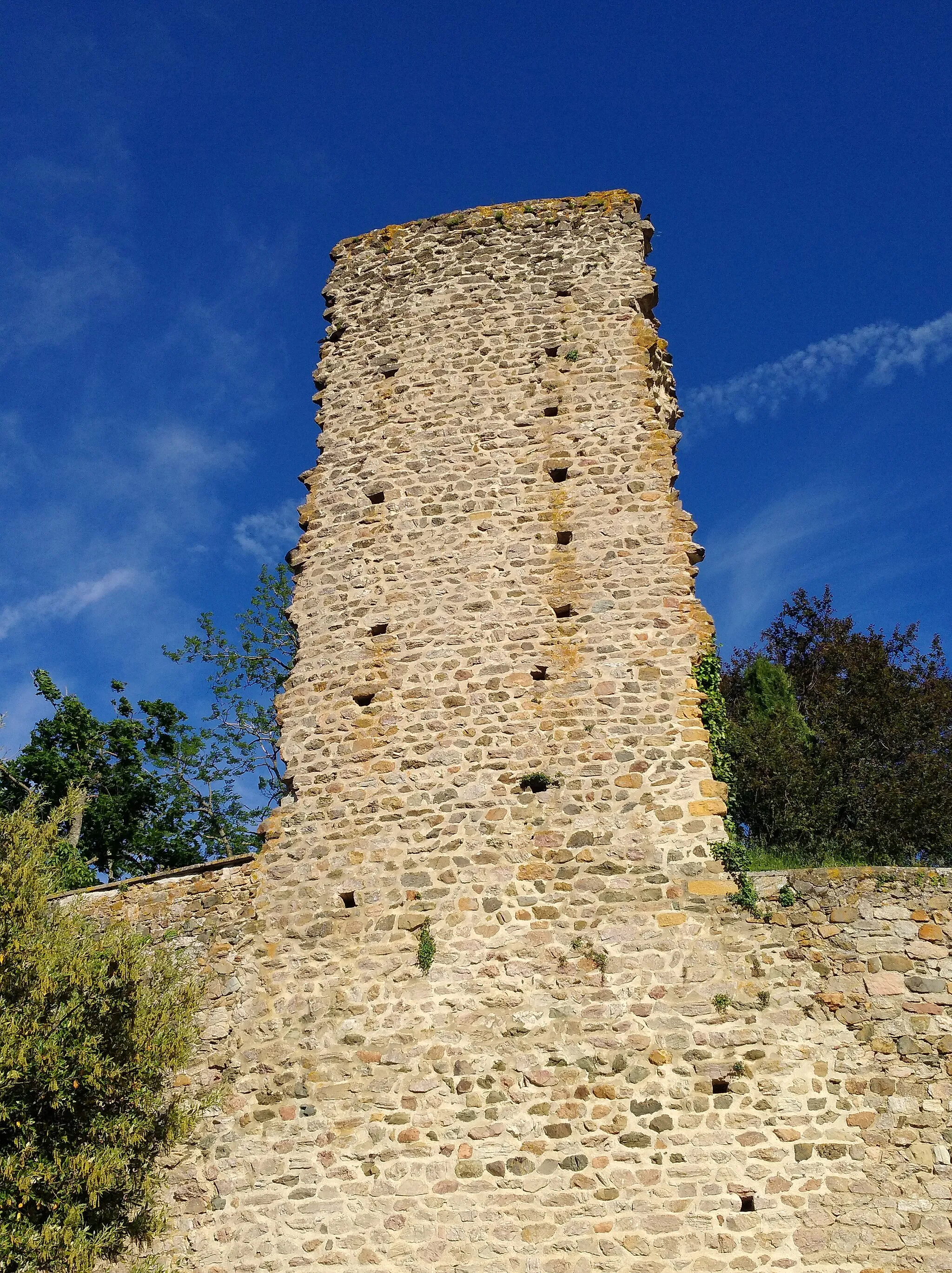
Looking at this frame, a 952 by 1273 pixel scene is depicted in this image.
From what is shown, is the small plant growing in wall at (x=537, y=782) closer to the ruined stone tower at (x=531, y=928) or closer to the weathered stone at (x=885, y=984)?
the ruined stone tower at (x=531, y=928)

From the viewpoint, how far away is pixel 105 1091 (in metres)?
7.25

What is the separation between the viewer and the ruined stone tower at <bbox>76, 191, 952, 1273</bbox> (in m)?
6.89

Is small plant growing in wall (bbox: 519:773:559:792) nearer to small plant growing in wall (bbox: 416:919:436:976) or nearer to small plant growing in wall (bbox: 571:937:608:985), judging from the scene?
small plant growing in wall (bbox: 571:937:608:985)

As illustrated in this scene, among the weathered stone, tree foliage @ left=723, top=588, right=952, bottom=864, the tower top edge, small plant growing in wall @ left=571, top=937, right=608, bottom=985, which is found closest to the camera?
the weathered stone

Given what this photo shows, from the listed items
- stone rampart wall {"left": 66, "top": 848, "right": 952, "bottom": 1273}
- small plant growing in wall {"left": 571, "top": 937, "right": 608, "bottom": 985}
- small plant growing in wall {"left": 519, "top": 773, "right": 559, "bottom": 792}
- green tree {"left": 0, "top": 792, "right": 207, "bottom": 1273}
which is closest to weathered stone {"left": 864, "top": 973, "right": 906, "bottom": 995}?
stone rampart wall {"left": 66, "top": 848, "right": 952, "bottom": 1273}

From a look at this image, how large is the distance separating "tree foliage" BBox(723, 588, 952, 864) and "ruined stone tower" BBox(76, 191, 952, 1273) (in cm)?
591

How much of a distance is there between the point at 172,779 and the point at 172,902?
1126 cm

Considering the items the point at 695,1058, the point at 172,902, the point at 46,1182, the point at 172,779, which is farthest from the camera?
the point at 172,779

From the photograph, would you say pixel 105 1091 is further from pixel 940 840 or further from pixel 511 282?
pixel 940 840

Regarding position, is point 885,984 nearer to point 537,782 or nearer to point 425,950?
point 537,782

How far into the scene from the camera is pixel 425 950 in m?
8.00

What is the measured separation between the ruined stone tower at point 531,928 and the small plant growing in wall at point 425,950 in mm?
41

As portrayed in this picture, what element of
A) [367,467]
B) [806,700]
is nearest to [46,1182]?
[367,467]

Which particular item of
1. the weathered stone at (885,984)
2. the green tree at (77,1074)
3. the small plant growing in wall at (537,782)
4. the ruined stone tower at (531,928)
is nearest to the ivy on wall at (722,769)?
the ruined stone tower at (531,928)
